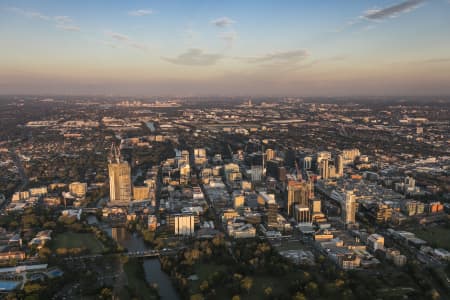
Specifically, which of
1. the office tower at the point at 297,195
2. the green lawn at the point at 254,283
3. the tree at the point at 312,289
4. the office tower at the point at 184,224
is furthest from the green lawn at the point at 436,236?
the office tower at the point at 184,224

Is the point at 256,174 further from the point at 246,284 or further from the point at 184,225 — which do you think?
the point at 246,284

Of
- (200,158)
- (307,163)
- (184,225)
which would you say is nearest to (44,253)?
(184,225)

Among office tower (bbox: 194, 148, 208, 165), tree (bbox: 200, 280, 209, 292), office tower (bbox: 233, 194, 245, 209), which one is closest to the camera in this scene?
tree (bbox: 200, 280, 209, 292)

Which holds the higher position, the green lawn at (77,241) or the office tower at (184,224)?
the office tower at (184,224)

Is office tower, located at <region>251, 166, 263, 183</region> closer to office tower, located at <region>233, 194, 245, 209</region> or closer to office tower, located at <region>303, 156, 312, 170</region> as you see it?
office tower, located at <region>303, 156, 312, 170</region>

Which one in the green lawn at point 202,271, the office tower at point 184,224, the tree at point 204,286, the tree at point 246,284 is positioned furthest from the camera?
the office tower at point 184,224

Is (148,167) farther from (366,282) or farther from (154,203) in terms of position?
(366,282)

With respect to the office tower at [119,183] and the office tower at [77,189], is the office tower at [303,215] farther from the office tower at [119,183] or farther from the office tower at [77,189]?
the office tower at [77,189]

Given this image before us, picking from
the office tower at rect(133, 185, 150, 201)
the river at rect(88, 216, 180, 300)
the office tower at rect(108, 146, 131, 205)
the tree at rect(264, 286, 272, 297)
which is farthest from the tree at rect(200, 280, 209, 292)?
the office tower at rect(133, 185, 150, 201)
